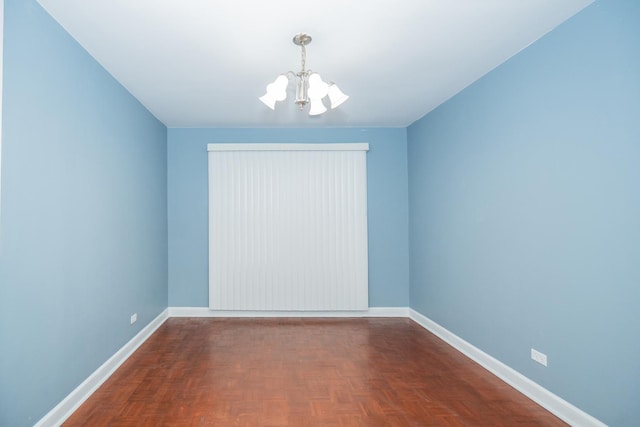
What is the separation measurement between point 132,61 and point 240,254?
2.42m

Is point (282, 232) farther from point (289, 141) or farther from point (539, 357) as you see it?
point (539, 357)

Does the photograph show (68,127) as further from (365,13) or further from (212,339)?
(212,339)

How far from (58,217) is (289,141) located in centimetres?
272

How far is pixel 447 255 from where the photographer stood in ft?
11.1

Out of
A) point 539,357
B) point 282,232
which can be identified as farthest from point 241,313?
point 539,357

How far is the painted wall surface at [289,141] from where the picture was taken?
4.19 metres

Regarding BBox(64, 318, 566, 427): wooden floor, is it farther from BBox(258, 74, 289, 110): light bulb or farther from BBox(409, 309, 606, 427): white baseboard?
BBox(258, 74, 289, 110): light bulb

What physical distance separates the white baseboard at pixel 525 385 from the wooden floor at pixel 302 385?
0.19 feet

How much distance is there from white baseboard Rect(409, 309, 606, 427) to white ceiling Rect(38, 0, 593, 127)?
7.94 ft

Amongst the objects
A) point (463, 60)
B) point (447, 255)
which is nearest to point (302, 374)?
point (447, 255)

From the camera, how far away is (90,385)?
234cm

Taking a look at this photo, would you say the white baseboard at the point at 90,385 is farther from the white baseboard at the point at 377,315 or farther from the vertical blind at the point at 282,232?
the vertical blind at the point at 282,232

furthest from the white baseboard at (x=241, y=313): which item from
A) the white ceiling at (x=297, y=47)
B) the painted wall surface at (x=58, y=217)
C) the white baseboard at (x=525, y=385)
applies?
the white ceiling at (x=297, y=47)

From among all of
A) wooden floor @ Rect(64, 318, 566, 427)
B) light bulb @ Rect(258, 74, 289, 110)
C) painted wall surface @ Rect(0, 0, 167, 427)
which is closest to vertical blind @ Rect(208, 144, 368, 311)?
wooden floor @ Rect(64, 318, 566, 427)
